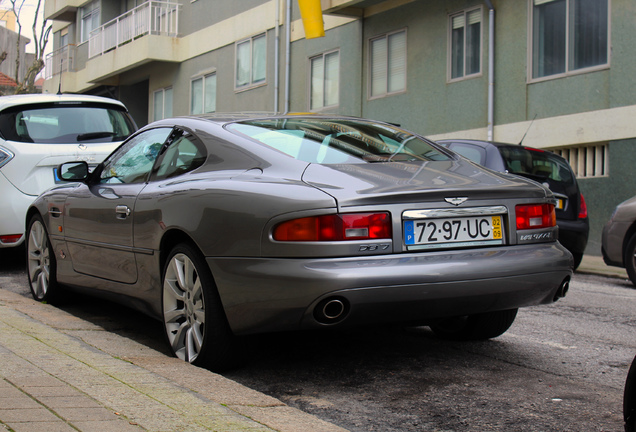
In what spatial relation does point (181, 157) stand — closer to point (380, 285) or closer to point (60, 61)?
point (380, 285)

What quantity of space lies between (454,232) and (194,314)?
146 centimetres

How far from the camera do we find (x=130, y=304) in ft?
17.9

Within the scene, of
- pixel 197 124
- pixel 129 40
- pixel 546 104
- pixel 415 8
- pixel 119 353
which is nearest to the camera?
pixel 119 353

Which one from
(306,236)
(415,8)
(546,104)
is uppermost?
(415,8)

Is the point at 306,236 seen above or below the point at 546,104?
below

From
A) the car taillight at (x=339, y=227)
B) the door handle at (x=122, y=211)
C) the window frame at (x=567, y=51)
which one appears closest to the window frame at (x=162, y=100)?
the window frame at (x=567, y=51)

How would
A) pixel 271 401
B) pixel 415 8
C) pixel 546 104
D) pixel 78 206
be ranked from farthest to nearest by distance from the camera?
pixel 415 8
pixel 546 104
pixel 78 206
pixel 271 401

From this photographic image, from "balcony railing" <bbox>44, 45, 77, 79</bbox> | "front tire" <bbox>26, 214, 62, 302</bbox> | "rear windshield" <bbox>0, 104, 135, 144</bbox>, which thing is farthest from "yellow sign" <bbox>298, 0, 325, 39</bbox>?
"balcony railing" <bbox>44, 45, 77, 79</bbox>

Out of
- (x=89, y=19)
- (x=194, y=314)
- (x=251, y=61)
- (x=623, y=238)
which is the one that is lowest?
(x=194, y=314)


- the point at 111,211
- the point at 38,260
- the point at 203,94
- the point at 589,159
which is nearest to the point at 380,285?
the point at 111,211

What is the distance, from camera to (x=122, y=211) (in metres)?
5.34

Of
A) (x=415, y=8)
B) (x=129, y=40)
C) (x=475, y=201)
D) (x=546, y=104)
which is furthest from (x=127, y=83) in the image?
(x=475, y=201)

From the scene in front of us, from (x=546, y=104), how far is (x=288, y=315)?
12.3 metres

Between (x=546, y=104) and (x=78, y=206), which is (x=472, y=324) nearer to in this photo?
(x=78, y=206)
